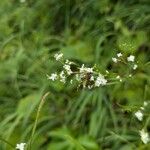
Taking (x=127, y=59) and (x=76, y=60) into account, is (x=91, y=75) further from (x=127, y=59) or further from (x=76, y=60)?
(x=76, y=60)

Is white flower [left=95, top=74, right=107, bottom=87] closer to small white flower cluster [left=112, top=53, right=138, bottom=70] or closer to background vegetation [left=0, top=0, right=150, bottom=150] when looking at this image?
small white flower cluster [left=112, top=53, right=138, bottom=70]

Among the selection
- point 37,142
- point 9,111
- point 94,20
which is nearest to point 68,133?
point 37,142

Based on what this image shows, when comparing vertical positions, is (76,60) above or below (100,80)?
below

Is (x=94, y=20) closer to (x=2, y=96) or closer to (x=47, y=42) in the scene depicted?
(x=47, y=42)

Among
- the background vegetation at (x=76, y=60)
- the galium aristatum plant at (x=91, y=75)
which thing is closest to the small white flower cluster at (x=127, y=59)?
the galium aristatum plant at (x=91, y=75)

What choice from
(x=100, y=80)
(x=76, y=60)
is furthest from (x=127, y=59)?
(x=76, y=60)

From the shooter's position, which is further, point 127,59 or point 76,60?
point 76,60

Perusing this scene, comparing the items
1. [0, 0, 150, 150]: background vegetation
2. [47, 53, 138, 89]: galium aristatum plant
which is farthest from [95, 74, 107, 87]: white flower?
[0, 0, 150, 150]: background vegetation

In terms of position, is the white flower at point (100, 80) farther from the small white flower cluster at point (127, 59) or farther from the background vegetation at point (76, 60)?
the background vegetation at point (76, 60)
